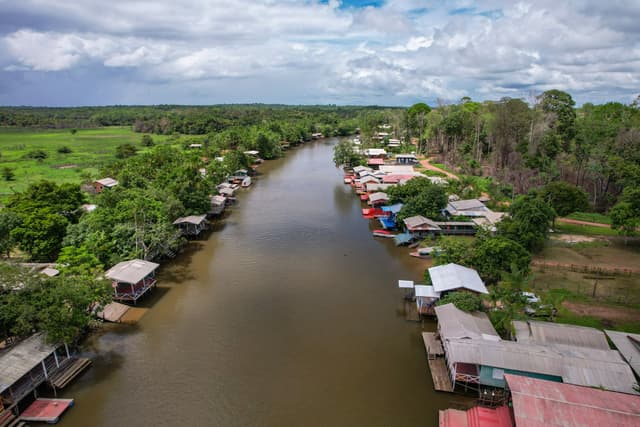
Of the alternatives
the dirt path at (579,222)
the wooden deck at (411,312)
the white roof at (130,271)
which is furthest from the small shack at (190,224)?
the dirt path at (579,222)

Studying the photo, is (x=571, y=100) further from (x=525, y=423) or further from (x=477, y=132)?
(x=525, y=423)

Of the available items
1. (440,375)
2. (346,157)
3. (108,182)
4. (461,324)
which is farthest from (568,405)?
(346,157)

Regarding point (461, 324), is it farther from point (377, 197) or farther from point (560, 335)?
point (377, 197)

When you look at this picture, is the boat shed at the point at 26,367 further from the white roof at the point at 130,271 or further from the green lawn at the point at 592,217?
the green lawn at the point at 592,217

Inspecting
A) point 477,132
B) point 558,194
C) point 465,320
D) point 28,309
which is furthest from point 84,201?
point 477,132

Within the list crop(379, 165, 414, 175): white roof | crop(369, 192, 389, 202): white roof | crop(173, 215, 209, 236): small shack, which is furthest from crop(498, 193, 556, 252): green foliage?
crop(379, 165, 414, 175): white roof

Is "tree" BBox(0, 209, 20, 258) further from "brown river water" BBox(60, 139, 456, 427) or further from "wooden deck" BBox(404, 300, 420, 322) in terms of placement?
"wooden deck" BBox(404, 300, 420, 322)
